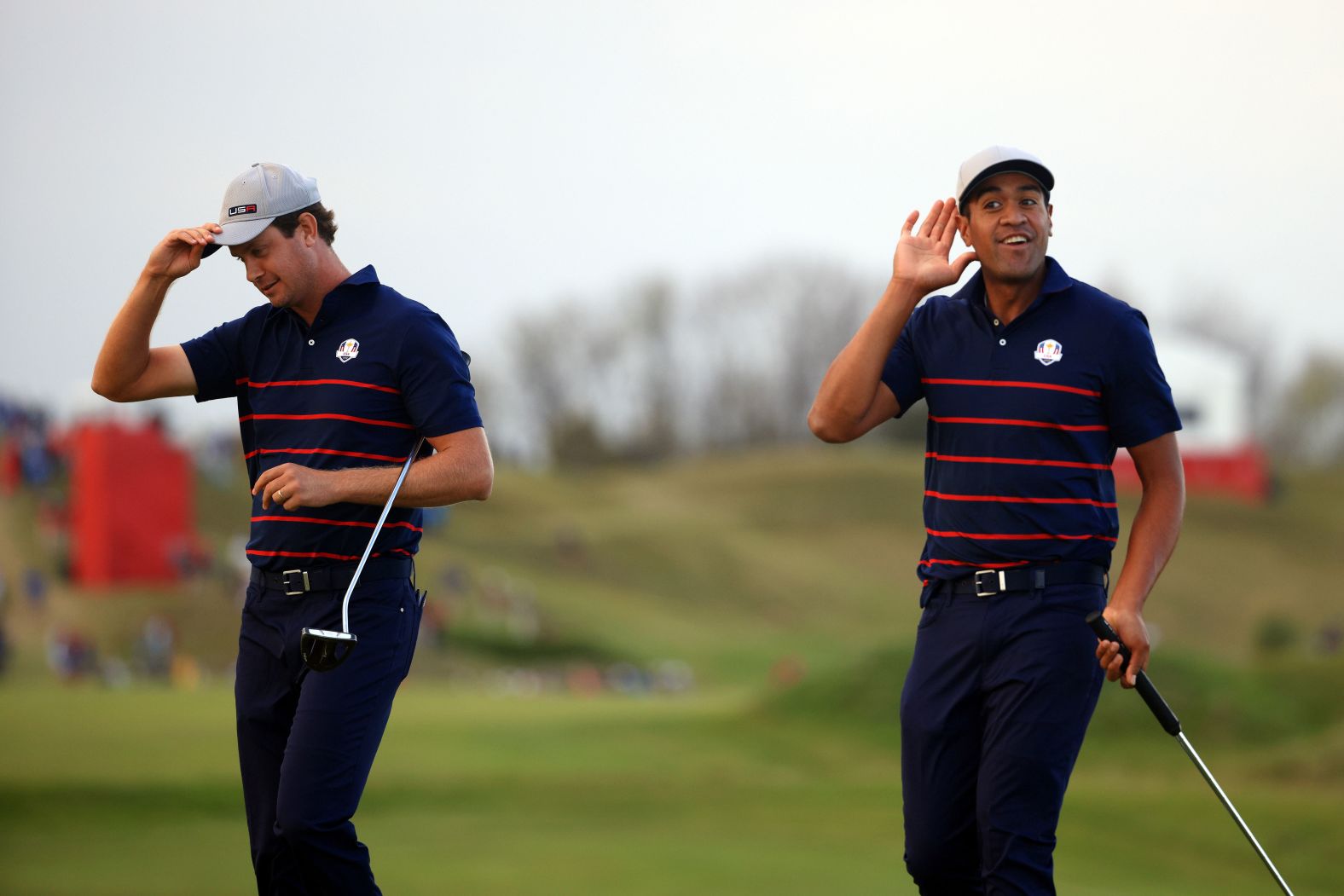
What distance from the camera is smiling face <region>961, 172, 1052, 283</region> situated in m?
4.23

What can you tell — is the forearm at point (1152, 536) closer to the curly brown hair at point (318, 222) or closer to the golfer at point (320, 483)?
the golfer at point (320, 483)

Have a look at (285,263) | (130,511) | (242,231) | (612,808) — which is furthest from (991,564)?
(130,511)

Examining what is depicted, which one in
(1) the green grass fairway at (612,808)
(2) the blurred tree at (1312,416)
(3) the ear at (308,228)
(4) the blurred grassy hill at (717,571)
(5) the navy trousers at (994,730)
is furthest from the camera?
(2) the blurred tree at (1312,416)

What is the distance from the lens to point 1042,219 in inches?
168

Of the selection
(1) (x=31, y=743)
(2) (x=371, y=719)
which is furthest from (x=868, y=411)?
(1) (x=31, y=743)

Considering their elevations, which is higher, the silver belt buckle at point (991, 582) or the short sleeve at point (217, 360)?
the short sleeve at point (217, 360)

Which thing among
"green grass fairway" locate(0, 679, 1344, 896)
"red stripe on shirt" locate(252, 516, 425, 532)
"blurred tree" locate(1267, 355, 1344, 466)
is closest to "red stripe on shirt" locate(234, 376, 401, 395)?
"red stripe on shirt" locate(252, 516, 425, 532)

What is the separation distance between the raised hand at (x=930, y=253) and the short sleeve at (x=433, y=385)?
3.77 ft

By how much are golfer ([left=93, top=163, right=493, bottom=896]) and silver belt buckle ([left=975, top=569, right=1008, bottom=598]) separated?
50.0 inches

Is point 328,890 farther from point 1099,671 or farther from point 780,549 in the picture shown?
point 780,549

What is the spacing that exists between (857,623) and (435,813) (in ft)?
98.4

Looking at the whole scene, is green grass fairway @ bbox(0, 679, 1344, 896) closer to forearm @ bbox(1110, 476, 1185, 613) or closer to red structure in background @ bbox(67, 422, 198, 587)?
forearm @ bbox(1110, 476, 1185, 613)

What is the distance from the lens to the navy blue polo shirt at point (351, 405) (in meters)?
4.23

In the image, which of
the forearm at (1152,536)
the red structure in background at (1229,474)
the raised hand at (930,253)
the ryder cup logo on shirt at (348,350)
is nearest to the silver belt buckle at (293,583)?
the ryder cup logo on shirt at (348,350)
